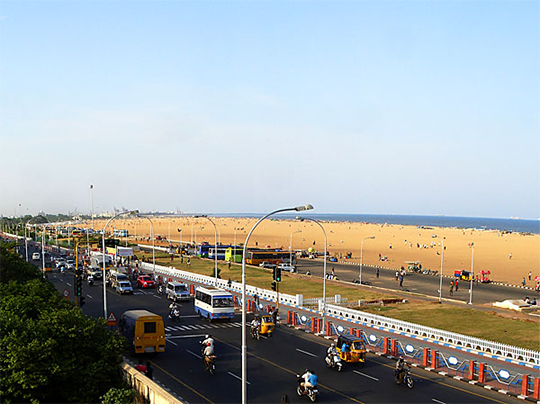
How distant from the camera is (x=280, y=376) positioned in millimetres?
24547

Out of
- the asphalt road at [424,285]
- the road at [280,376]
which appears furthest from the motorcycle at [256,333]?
the asphalt road at [424,285]

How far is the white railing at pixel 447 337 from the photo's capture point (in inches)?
1117

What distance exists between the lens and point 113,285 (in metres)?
58.0

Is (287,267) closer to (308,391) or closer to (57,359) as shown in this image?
(308,391)

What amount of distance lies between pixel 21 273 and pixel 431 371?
32.4 metres

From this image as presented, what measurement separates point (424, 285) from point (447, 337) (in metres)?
34.4

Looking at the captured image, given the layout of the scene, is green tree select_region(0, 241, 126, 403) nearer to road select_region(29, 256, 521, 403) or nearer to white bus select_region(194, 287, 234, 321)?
road select_region(29, 256, 521, 403)

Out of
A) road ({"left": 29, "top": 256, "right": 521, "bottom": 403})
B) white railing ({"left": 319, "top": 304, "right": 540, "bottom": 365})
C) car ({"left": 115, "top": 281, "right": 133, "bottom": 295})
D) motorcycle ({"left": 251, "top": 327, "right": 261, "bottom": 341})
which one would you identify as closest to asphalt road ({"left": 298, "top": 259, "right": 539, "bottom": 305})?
white railing ({"left": 319, "top": 304, "right": 540, "bottom": 365})

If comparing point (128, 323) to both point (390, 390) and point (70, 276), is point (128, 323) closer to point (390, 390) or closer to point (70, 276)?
point (390, 390)

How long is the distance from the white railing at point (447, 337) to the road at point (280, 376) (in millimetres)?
5794

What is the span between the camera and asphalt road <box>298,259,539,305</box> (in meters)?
56.3

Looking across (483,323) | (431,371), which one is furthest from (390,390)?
(483,323)

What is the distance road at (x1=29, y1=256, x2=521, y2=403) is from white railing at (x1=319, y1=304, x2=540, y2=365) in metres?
5.79

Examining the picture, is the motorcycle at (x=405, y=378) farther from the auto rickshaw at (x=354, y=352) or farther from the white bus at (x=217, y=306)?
the white bus at (x=217, y=306)
